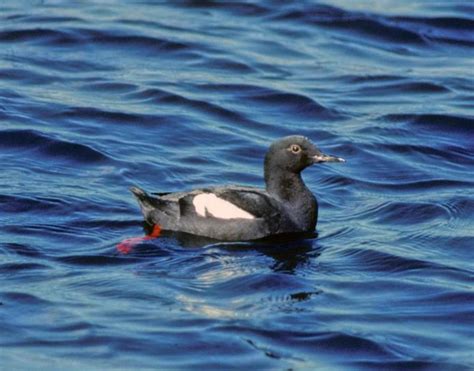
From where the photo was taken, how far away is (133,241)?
42.6 ft

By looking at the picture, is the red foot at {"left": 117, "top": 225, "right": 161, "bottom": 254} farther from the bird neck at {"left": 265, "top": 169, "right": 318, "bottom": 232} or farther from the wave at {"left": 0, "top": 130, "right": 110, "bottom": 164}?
the wave at {"left": 0, "top": 130, "right": 110, "bottom": 164}

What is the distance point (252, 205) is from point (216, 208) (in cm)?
36

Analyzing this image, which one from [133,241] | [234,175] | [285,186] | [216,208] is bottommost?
[133,241]

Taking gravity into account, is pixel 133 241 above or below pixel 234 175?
below

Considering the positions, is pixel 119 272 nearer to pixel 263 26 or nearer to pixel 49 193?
pixel 49 193

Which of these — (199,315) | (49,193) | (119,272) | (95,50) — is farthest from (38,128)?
(199,315)

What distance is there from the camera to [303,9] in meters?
22.0

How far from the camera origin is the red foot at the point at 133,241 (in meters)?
12.8

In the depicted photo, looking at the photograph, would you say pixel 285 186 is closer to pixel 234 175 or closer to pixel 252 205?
pixel 252 205

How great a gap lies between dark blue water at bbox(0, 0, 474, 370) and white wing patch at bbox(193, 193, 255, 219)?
0.95 feet

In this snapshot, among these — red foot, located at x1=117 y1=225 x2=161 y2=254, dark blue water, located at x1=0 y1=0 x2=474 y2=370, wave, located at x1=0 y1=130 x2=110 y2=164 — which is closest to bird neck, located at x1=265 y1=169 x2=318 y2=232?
dark blue water, located at x1=0 y1=0 x2=474 y2=370

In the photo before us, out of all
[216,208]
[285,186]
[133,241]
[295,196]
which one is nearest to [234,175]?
[285,186]

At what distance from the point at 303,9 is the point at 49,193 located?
8730 millimetres

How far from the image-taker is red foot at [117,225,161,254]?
1276 centimetres
